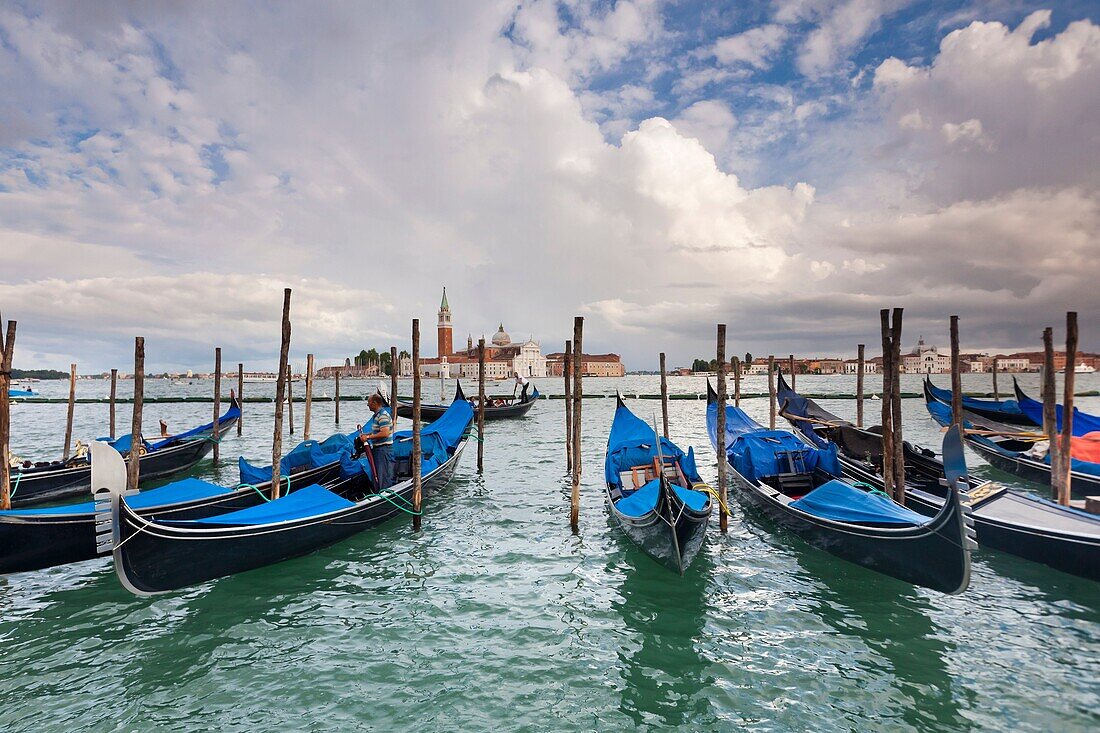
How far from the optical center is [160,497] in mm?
5961

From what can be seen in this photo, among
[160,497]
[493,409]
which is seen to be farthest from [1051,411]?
[493,409]

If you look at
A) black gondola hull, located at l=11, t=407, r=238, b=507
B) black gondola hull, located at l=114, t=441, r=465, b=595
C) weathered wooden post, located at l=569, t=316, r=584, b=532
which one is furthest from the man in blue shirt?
black gondola hull, located at l=11, t=407, r=238, b=507

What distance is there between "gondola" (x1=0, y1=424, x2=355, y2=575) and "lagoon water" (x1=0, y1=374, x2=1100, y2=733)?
0.27 meters

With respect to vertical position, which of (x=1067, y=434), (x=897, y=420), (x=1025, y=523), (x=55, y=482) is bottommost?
(x=55, y=482)

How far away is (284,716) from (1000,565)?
630 cm

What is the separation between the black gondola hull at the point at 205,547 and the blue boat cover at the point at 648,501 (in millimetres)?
3003

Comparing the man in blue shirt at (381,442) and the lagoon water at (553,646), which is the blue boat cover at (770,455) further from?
the man in blue shirt at (381,442)

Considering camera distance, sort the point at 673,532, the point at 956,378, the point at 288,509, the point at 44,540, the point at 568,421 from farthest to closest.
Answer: the point at 568,421
the point at 956,378
the point at 288,509
the point at 44,540
the point at 673,532

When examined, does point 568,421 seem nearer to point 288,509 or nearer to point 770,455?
point 770,455

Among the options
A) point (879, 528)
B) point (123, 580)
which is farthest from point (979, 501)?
point (123, 580)

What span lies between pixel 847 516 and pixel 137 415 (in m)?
8.42

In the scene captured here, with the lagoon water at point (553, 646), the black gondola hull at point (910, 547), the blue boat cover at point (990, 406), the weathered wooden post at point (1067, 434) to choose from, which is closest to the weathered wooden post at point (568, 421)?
the lagoon water at point (553, 646)

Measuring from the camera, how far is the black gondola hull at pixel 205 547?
423 centimetres

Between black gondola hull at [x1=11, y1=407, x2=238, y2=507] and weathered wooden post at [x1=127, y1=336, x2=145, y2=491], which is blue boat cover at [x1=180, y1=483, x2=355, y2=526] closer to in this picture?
weathered wooden post at [x1=127, y1=336, x2=145, y2=491]
